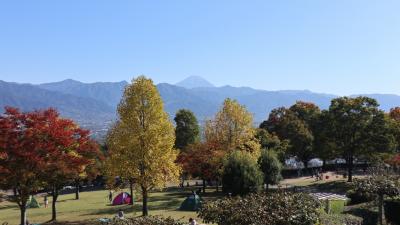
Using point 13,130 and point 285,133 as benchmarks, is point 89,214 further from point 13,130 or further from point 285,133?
point 285,133

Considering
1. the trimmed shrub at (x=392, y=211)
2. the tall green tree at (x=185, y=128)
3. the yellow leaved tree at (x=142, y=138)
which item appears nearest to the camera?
the trimmed shrub at (x=392, y=211)

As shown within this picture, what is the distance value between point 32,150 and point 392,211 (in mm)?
25709

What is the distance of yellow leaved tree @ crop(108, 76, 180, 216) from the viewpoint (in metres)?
36.9

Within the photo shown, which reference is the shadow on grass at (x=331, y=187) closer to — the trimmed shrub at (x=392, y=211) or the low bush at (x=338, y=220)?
the trimmed shrub at (x=392, y=211)

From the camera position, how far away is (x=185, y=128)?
8231 cm

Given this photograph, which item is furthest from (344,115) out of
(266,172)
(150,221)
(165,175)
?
(150,221)

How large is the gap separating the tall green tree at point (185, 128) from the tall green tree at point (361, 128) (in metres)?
29.3

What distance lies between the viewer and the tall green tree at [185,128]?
3216 inches

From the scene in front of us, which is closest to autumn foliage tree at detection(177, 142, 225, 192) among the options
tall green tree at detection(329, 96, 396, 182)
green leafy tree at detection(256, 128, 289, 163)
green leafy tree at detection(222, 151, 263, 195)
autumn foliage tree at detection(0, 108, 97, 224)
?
green leafy tree at detection(222, 151, 263, 195)

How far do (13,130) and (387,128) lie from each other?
45.2 m

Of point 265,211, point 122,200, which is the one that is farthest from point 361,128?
point 265,211

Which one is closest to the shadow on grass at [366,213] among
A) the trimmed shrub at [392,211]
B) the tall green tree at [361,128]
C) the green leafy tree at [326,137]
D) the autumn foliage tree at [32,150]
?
the trimmed shrub at [392,211]

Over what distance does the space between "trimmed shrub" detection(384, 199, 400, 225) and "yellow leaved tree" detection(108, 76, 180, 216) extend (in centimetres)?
1716

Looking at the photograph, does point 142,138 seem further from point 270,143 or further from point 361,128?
point 270,143
